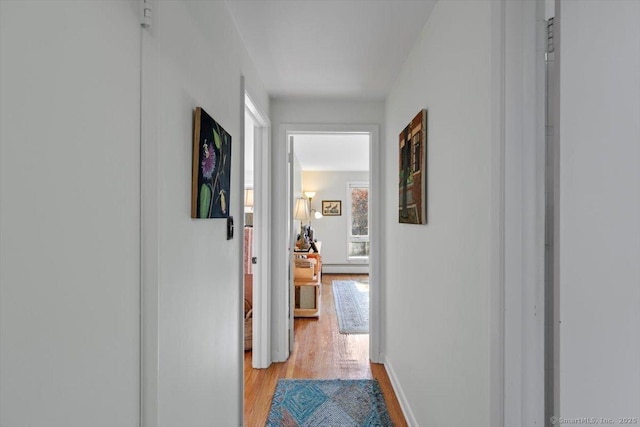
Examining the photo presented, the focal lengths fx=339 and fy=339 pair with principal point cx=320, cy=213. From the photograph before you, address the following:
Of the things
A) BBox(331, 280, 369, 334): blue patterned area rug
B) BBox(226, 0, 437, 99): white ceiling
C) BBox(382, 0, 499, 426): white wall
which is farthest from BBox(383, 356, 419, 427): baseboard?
BBox(226, 0, 437, 99): white ceiling

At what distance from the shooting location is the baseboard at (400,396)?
2.12 metres

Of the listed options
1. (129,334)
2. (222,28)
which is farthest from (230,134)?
(129,334)

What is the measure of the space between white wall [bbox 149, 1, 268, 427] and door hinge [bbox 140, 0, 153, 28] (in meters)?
0.02

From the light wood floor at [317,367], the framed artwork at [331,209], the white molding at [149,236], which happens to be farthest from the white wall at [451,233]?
the framed artwork at [331,209]

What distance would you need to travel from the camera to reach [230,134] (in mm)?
1832

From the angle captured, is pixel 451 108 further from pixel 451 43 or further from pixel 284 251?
pixel 284 251

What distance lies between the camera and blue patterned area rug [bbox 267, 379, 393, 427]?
2.21 m

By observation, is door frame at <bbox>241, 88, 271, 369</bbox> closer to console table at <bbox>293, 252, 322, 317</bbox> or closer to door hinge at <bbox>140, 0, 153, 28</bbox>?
console table at <bbox>293, 252, 322, 317</bbox>

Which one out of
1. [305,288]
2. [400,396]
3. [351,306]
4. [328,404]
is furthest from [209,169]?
[351,306]

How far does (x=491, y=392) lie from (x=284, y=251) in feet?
7.28

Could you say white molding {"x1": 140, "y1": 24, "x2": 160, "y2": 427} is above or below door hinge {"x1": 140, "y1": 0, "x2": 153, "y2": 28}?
below

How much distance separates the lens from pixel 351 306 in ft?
16.5

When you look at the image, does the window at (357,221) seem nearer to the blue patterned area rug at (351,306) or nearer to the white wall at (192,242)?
the blue patterned area rug at (351,306)

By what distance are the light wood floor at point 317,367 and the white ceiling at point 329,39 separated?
94.6 inches
